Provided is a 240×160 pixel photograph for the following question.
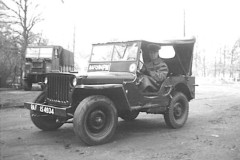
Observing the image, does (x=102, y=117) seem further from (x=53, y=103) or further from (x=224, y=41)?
(x=224, y=41)

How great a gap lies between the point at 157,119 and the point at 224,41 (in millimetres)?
49044

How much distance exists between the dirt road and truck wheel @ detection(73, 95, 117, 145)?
174 millimetres

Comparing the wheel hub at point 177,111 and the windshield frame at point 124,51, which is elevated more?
the windshield frame at point 124,51

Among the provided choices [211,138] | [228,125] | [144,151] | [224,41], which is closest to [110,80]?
[144,151]

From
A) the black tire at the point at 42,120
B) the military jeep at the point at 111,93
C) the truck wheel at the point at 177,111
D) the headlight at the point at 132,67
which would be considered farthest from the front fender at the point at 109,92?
the truck wheel at the point at 177,111

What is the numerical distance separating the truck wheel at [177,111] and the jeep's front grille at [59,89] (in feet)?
8.32

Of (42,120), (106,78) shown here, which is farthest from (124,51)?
(42,120)

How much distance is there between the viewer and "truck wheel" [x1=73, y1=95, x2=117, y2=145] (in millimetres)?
4854

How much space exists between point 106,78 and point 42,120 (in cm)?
165

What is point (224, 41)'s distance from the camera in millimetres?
53062

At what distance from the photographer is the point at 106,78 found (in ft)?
18.3

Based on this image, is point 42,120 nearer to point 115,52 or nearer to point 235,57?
point 115,52

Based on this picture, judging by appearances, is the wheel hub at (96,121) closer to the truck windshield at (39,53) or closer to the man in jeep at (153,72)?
the man in jeep at (153,72)

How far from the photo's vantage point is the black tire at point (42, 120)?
596 cm
